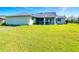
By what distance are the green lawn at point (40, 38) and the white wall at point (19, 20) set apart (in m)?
0.07

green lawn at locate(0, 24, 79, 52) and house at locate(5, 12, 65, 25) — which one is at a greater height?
house at locate(5, 12, 65, 25)

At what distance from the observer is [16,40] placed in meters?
3.39

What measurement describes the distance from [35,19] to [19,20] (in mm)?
216

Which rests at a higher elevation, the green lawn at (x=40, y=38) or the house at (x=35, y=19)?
the house at (x=35, y=19)

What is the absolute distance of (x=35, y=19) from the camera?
3428 mm

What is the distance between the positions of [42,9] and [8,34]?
0.56 m

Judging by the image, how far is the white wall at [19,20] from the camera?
3428mm

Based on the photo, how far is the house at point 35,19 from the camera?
11.2 feet

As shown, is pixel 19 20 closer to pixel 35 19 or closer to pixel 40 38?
pixel 35 19

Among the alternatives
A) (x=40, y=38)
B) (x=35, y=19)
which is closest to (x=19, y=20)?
(x=35, y=19)

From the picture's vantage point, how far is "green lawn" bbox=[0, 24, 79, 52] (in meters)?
3.36
